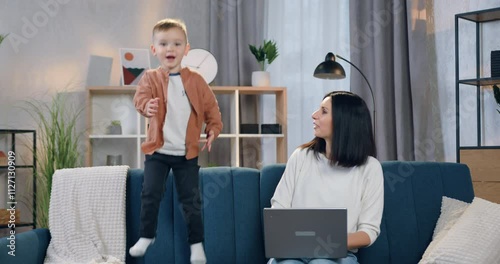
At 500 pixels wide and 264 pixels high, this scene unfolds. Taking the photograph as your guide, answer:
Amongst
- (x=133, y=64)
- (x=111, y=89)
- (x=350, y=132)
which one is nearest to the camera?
(x=350, y=132)

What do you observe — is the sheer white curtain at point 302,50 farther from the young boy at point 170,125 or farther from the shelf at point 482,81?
the young boy at point 170,125

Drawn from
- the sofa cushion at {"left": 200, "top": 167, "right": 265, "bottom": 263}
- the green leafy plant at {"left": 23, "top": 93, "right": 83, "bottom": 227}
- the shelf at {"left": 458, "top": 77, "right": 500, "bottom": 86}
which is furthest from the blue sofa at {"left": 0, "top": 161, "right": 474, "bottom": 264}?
the green leafy plant at {"left": 23, "top": 93, "right": 83, "bottom": 227}

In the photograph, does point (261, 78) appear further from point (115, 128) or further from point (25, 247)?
point (25, 247)

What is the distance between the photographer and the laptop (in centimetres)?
234

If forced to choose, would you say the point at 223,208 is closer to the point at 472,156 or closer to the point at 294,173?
the point at 294,173

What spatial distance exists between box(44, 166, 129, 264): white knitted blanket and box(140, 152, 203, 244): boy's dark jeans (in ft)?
0.86

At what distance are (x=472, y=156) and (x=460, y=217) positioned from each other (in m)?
1.31

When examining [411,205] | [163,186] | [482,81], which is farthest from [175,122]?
[482,81]

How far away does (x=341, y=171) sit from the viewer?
268cm

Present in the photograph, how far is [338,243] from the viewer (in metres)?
2.38

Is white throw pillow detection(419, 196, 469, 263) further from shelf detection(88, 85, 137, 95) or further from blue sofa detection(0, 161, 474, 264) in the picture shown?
shelf detection(88, 85, 137, 95)

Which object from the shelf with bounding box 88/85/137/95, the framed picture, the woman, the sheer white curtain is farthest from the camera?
the sheer white curtain

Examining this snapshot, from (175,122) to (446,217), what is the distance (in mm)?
1183

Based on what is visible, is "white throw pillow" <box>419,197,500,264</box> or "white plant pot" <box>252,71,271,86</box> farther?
"white plant pot" <box>252,71,271,86</box>
